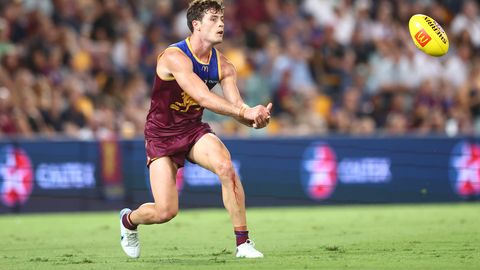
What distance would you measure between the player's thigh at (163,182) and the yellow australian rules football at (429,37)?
10.7 feet

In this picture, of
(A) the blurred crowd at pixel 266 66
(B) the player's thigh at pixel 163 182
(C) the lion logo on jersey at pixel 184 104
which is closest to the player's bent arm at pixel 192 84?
(C) the lion logo on jersey at pixel 184 104

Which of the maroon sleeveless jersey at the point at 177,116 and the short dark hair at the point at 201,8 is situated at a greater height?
the short dark hair at the point at 201,8

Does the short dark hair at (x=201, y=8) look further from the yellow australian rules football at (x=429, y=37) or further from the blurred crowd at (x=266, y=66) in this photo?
the blurred crowd at (x=266, y=66)

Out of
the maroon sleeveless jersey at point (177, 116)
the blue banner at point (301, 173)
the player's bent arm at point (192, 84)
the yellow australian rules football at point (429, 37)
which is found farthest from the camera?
the blue banner at point (301, 173)

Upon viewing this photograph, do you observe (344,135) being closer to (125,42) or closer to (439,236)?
(125,42)

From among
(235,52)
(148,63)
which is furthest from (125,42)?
(235,52)

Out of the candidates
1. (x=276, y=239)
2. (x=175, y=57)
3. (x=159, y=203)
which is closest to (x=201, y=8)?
(x=175, y=57)

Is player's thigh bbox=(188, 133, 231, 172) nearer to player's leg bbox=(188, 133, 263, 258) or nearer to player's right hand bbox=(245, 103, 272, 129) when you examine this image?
player's leg bbox=(188, 133, 263, 258)

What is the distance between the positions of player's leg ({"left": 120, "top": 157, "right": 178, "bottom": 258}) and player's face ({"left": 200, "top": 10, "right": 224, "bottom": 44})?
1.30m

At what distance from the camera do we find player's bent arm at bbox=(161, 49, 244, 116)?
9.79m

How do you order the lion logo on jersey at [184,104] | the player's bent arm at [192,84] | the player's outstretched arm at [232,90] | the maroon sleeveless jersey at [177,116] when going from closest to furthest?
the player's outstretched arm at [232,90]
the player's bent arm at [192,84]
the maroon sleeveless jersey at [177,116]
the lion logo on jersey at [184,104]

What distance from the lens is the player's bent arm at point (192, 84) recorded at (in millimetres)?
9789

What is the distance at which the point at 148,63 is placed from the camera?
70.3 feet

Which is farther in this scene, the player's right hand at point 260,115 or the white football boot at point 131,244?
the white football boot at point 131,244
